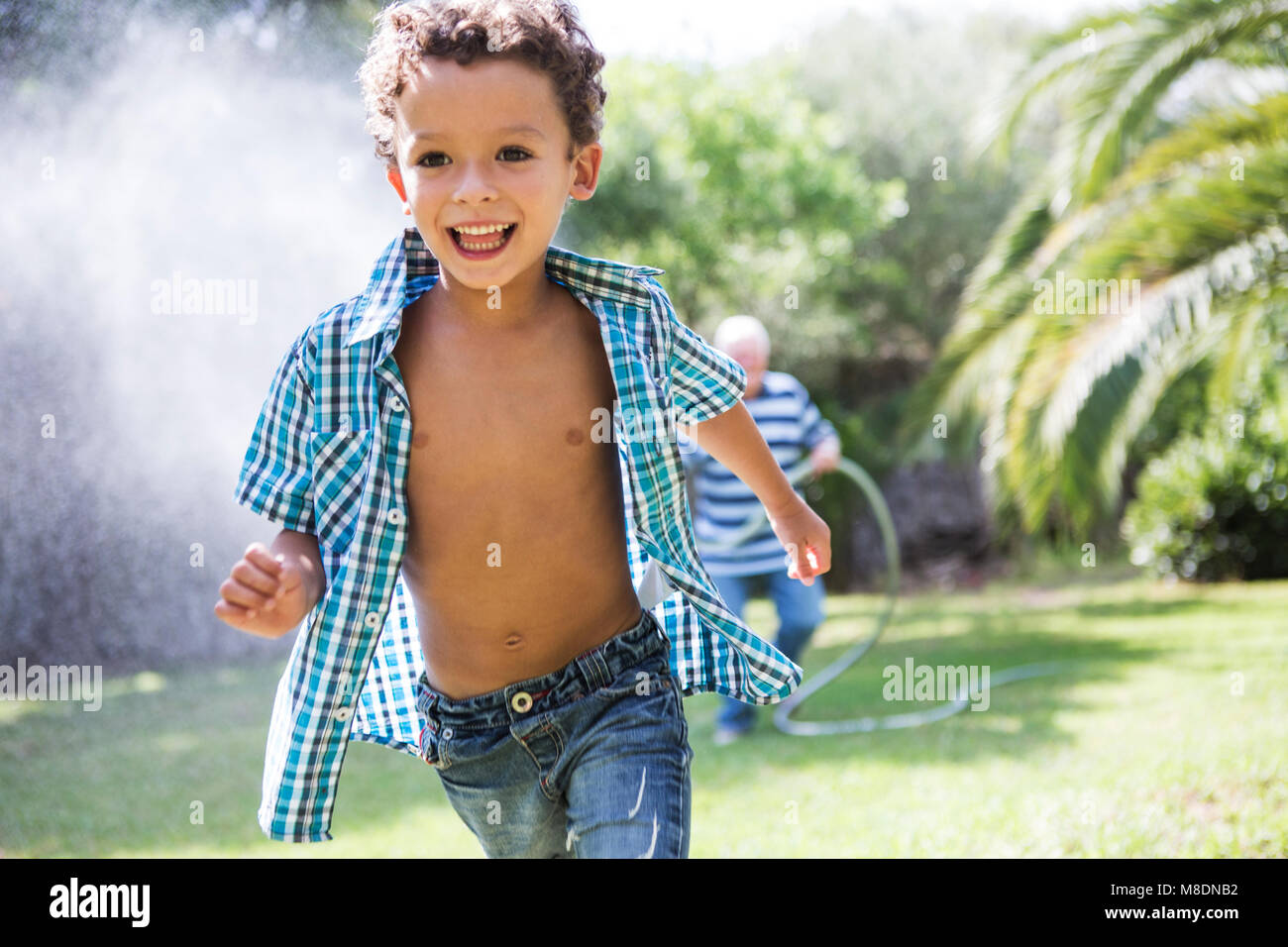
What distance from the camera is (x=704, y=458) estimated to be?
→ 258 inches

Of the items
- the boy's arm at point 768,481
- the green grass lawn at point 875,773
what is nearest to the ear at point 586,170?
the boy's arm at point 768,481

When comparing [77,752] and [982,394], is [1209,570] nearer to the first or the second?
[982,394]

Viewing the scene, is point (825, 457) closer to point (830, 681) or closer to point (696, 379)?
point (830, 681)

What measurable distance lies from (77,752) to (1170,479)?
9.18m

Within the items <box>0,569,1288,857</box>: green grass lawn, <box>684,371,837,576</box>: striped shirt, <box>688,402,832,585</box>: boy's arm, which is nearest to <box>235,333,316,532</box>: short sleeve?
<box>688,402,832,585</box>: boy's arm

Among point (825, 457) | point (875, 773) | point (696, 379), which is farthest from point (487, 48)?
point (825, 457)

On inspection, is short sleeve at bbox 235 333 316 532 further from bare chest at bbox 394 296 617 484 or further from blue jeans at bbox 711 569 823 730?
blue jeans at bbox 711 569 823 730

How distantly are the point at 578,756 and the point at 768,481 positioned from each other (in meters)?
0.64

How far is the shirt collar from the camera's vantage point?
2.23 metres

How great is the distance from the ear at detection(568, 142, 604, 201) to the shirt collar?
115 millimetres

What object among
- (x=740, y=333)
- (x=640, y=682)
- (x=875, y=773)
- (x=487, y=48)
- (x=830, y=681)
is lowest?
(x=875, y=773)

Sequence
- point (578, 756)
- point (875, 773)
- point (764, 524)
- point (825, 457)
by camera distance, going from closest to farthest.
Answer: point (578, 756), point (875, 773), point (825, 457), point (764, 524)

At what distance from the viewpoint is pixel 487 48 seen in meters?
2.10
